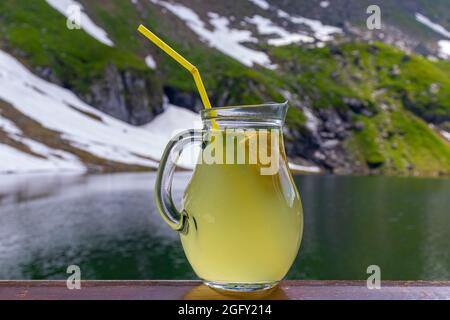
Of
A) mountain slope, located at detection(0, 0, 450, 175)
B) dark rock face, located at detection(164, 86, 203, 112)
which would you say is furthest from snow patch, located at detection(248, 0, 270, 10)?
dark rock face, located at detection(164, 86, 203, 112)

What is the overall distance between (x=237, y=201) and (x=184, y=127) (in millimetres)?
118376

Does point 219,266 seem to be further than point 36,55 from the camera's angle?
No

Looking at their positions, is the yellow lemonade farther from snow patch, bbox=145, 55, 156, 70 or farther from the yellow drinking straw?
snow patch, bbox=145, 55, 156, 70

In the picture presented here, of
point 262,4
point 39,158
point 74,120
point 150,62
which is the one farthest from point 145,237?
point 262,4

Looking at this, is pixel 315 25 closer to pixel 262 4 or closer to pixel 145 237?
pixel 262 4

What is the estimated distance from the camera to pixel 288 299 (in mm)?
1725

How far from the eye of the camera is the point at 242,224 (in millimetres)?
1885

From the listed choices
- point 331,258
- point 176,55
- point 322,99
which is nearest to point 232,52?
point 322,99

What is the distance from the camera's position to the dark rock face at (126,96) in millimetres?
109188

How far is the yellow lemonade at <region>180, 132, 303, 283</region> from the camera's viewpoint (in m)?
1.89

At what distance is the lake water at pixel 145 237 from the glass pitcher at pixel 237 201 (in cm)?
2554

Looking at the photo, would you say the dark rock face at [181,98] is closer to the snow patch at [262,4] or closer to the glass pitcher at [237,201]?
the snow patch at [262,4]
